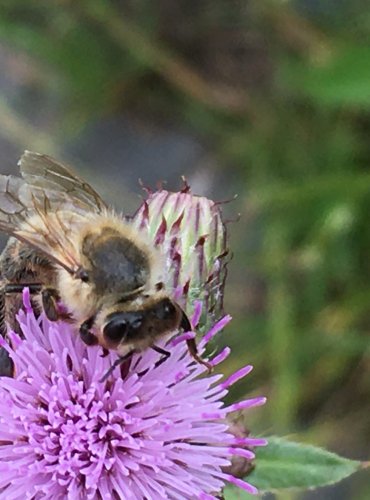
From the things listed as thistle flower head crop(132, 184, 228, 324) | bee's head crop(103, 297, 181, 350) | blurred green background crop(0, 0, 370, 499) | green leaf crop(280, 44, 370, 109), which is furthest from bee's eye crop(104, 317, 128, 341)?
green leaf crop(280, 44, 370, 109)

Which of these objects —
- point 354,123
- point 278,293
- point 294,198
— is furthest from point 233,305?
point 354,123

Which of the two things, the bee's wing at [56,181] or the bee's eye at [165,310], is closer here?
the bee's eye at [165,310]

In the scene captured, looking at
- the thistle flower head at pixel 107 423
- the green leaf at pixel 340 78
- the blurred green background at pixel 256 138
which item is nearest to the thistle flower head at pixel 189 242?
the thistle flower head at pixel 107 423

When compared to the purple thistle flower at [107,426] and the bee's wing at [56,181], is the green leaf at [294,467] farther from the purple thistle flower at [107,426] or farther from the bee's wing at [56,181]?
the bee's wing at [56,181]

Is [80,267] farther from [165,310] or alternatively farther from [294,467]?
[294,467]

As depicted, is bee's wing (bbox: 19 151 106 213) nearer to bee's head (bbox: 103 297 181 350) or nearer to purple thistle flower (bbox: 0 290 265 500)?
purple thistle flower (bbox: 0 290 265 500)

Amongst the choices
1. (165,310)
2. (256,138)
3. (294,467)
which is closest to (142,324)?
(165,310)

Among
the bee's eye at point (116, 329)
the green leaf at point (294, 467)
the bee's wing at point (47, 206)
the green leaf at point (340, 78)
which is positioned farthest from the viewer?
the green leaf at point (340, 78)
